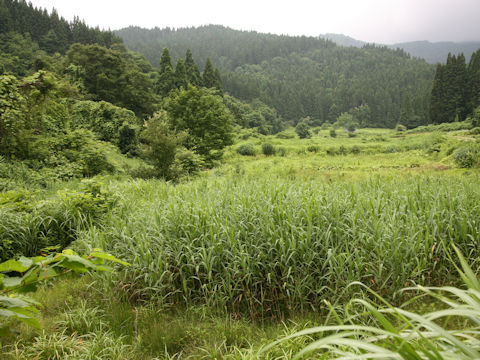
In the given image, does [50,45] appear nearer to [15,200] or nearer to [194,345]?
[15,200]

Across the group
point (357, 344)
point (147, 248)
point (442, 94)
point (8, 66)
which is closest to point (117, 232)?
point (147, 248)

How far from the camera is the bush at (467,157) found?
1199cm

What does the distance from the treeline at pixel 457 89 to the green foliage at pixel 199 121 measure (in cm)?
3987

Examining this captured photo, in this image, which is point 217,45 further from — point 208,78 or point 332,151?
point 332,151

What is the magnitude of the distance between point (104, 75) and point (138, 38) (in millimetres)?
139175

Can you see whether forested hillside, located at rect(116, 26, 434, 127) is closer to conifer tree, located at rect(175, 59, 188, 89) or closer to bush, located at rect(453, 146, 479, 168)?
conifer tree, located at rect(175, 59, 188, 89)

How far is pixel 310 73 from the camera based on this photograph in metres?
107

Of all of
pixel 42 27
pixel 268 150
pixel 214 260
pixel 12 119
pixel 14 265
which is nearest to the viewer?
pixel 14 265

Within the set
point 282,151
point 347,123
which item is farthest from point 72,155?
point 347,123

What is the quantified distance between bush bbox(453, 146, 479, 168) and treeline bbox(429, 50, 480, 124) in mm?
33710

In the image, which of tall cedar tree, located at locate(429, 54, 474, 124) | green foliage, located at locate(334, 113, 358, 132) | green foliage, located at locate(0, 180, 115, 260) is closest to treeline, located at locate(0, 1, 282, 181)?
green foliage, located at locate(0, 180, 115, 260)

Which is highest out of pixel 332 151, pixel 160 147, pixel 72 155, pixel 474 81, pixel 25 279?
pixel 474 81

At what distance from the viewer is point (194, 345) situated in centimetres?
222

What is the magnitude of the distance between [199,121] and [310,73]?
103692 millimetres
